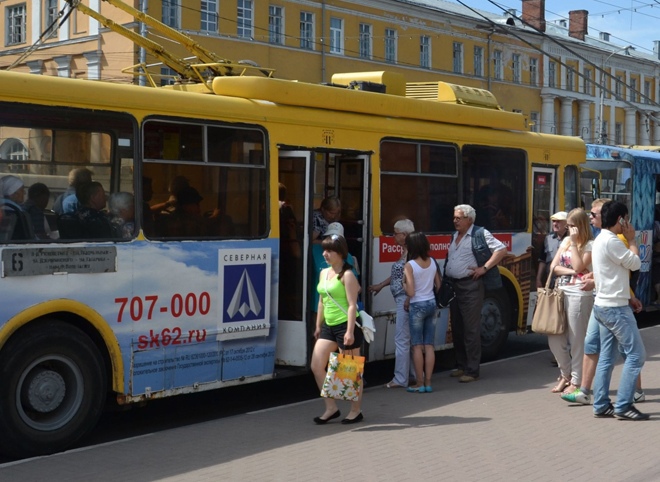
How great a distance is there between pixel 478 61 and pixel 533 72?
20.8ft

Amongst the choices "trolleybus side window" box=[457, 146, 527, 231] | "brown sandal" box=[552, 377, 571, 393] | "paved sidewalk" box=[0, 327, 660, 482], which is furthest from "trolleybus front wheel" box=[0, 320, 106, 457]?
"trolleybus side window" box=[457, 146, 527, 231]

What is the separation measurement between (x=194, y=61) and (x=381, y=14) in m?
40.8

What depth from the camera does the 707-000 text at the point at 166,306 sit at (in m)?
8.35

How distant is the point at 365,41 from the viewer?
50375 mm

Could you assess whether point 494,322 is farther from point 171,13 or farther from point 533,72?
point 533,72

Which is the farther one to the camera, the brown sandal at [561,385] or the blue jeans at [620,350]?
the brown sandal at [561,385]

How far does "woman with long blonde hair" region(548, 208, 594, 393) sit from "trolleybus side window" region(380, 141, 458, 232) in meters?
1.88

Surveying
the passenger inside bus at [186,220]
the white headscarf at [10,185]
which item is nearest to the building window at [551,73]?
the passenger inside bus at [186,220]

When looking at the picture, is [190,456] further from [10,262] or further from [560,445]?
[560,445]

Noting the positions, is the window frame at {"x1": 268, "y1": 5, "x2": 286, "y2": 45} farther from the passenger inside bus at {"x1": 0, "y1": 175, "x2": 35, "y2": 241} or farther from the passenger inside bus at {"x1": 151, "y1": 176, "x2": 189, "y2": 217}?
the passenger inside bus at {"x1": 0, "y1": 175, "x2": 35, "y2": 241}

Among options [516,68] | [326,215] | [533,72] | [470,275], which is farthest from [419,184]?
[533,72]

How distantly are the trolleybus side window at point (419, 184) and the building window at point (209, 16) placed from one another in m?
31.7

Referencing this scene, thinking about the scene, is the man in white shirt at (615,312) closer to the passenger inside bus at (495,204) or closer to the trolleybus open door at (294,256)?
the trolleybus open door at (294,256)

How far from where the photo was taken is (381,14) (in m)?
51.3
